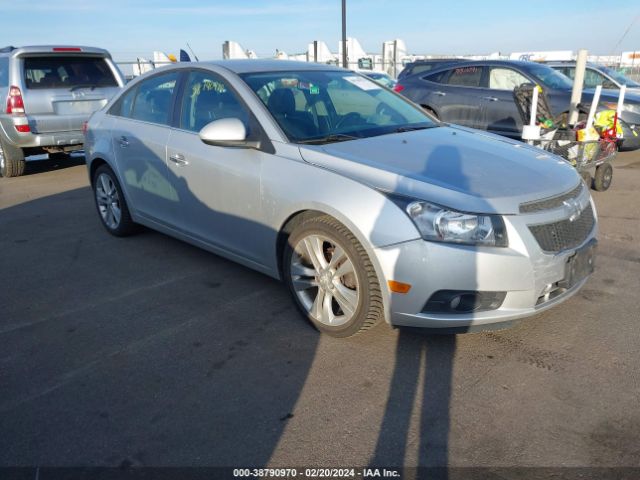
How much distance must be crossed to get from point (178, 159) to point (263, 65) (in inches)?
38.6

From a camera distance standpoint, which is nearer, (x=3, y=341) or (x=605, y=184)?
(x=3, y=341)

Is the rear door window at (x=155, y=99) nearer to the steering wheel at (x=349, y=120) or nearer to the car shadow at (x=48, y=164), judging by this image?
the steering wheel at (x=349, y=120)

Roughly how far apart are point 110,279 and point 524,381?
3178mm

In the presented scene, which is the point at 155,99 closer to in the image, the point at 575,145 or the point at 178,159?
the point at 178,159

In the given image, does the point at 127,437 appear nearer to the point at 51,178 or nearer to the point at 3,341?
the point at 3,341

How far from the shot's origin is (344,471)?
7.50 feet

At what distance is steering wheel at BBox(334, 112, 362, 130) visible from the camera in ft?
12.6

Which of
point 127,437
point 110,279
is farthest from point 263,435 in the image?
point 110,279

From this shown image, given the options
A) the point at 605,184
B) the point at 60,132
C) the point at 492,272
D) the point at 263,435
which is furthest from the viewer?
the point at 60,132

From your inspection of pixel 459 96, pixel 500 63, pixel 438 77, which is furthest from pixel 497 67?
pixel 438 77

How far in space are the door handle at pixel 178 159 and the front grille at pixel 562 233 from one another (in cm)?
253

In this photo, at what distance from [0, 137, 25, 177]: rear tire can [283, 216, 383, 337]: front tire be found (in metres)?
6.88

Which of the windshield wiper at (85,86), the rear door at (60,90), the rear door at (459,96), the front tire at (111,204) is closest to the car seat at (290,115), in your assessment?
the front tire at (111,204)

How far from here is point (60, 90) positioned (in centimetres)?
837
